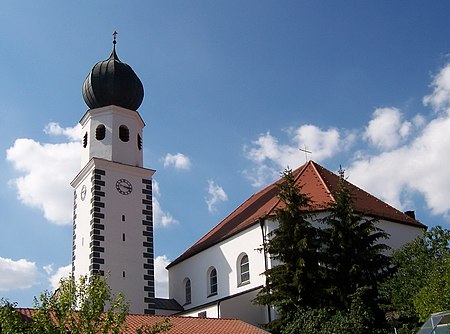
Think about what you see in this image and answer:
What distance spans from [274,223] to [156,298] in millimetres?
8104

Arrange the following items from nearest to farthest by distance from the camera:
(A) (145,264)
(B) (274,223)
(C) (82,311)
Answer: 1. (C) (82,311)
2. (B) (274,223)
3. (A) (145,264)

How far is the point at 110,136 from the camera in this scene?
30.1 metres

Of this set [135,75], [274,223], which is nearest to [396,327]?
[274,223]

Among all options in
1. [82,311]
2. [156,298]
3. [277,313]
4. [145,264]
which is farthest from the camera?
[156,298]

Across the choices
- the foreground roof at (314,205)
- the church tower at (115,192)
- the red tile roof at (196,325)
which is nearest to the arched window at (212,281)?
the foreground roof at (314,205)

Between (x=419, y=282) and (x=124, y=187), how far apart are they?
46.0 ft

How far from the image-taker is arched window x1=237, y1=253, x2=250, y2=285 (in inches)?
1059

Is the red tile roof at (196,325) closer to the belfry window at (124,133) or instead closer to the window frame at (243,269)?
the window frame at (243,269)

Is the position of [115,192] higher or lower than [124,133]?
lower

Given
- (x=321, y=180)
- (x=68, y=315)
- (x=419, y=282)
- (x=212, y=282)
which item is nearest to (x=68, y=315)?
(x=68, y=315)

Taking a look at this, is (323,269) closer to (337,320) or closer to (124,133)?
(337,320)

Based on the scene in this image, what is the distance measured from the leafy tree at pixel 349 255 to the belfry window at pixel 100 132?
11.3 m

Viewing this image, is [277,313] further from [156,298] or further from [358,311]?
[156,298]

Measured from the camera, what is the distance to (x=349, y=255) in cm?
2355
